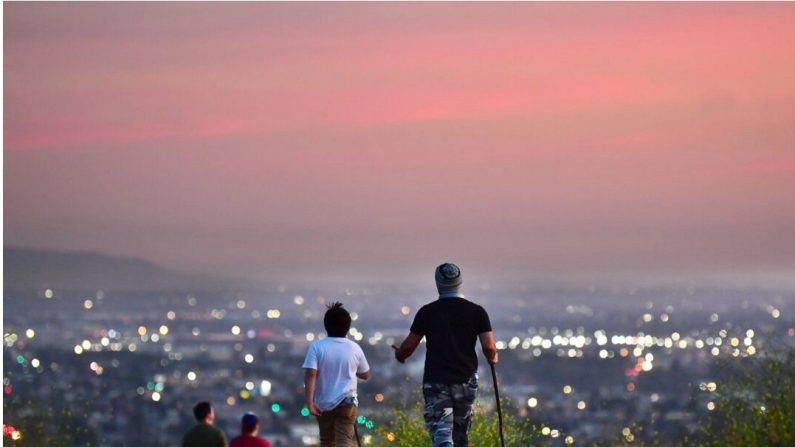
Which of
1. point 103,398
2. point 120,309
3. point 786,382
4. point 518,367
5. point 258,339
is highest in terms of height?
point 120,309

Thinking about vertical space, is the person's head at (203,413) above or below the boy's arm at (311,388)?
below

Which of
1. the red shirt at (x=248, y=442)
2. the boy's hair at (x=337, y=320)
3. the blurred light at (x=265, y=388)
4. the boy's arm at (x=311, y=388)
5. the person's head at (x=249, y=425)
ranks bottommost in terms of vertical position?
the red shirt at (x=248, y=442)

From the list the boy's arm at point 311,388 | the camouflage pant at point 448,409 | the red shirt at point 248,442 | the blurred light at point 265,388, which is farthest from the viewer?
the blurred light at point 265,388

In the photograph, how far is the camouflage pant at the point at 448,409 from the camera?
10.8m

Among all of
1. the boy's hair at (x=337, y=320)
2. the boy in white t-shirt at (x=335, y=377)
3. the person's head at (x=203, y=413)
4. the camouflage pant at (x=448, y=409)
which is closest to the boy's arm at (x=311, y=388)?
the boy in white t-shirt at (x=335, y=377)

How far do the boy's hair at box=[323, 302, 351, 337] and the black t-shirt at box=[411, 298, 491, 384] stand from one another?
674 mm

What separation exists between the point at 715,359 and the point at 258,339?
63.6 meters

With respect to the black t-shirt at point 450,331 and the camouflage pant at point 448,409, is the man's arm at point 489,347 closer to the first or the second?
the black t-shirt at point 450,331

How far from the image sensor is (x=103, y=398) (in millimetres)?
36000

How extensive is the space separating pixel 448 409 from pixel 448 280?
0.99 metres

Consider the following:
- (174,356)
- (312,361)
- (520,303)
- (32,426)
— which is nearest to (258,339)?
(174,356)

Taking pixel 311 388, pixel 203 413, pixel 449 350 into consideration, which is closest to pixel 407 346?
pixel 449 350

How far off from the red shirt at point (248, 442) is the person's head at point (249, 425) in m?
0.04

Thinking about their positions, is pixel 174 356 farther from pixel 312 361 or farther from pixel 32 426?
pixel 312 361
